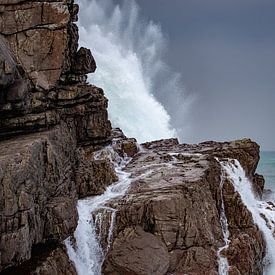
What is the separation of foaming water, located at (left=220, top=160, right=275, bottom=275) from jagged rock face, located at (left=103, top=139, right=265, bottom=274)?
2.94 ft

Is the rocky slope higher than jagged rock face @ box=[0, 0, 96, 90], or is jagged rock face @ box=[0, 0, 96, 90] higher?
jagged rock face @ box=[0, 0, 96, 90]

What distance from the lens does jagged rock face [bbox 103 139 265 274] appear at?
26078 millimetres

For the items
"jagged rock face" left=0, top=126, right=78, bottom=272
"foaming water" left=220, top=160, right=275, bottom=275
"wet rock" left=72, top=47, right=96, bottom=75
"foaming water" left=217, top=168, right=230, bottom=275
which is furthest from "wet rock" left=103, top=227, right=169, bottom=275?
"wet rock" left=72, top=47, right=96, bottom=75

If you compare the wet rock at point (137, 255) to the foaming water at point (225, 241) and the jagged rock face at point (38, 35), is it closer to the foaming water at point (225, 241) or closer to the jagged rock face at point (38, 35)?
the foaming water at point (225, 241)

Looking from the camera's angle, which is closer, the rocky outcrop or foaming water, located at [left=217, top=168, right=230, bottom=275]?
the rocky outcrop

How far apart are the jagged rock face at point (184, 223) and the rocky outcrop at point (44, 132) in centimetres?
309

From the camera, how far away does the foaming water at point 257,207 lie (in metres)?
32.8

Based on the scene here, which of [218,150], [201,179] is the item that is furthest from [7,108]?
[218,150]

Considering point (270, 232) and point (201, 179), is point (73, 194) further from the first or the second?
point (270, 232)

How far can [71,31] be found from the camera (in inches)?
1305

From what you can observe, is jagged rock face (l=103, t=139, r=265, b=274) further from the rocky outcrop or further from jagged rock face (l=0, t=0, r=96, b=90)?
jagged rock face (l=0, t=0, r=96, b=90)

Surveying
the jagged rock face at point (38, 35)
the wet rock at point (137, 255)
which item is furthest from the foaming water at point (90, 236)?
the jagged rock face at point (38, 35)

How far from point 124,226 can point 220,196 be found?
8699mm

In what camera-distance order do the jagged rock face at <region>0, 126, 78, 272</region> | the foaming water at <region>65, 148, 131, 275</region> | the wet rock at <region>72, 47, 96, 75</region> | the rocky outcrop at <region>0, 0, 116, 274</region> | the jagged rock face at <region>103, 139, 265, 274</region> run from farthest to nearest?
the wet rock at <region>72, 47, 96, 75</region>, the jagged rock face at <region>103, 139, 265, 274</region>, the foaming water at <region>65, 148, 131, 275</region>, the rocky outcrop at <region>0, 0, 116, 274</region>, the jagged rock face at <region>0, 126, 78, 272</region>
